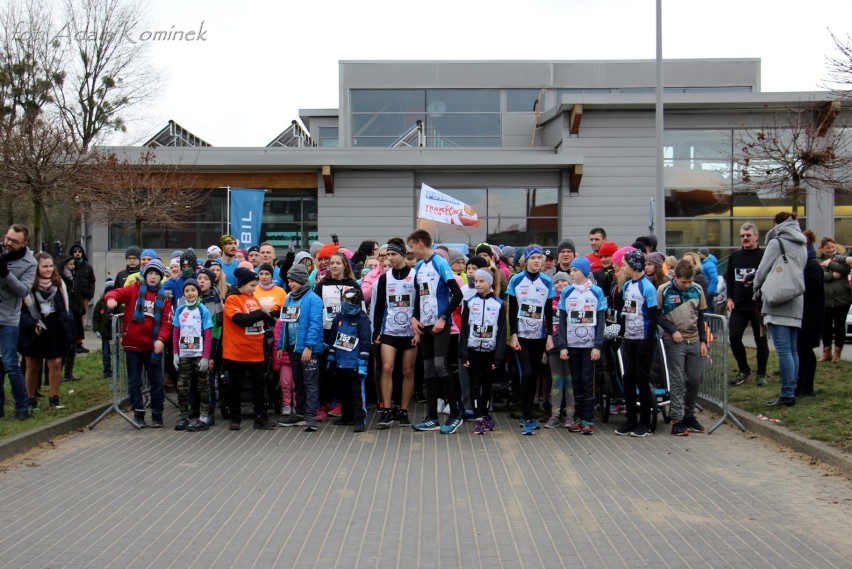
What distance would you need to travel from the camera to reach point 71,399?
1202cm

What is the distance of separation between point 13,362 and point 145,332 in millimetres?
1440

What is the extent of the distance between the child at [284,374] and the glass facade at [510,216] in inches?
614

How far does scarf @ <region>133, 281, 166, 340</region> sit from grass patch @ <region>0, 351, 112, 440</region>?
145 centimetres

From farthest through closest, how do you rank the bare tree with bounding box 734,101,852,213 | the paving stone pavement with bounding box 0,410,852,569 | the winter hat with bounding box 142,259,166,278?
the bare tree with bounding box 734,101,852,213 → the winter hat with bounding box 142,259,166,278 → the paving stone pavement with bounding box 0,410,852,569

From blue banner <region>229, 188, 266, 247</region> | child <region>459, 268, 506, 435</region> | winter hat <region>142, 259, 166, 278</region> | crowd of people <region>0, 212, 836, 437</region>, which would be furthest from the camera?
blue banner <region>229, 188, 266, 247</region>

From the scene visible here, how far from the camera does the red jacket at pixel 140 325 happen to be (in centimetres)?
1059

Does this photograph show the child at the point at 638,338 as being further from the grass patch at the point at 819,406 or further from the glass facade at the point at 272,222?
the glass facade at the point at 272,222

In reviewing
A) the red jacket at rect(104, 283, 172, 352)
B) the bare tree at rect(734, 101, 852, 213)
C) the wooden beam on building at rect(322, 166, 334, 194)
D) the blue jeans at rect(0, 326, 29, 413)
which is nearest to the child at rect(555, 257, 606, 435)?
the red jacket at rect(104, 283, 172, 352)

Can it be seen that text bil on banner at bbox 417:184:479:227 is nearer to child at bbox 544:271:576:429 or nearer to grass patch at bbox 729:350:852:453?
grass patch at bbox 729:350:852:453

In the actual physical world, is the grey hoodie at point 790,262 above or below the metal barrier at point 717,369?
above

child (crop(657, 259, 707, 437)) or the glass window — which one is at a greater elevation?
the glass window

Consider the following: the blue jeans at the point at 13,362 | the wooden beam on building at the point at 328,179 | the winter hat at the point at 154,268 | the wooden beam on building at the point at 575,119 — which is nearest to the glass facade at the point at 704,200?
the wooden beam on building at the point at 575,119

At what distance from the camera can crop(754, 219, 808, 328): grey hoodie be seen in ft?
34.8

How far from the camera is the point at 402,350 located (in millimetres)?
Answer: 10586
